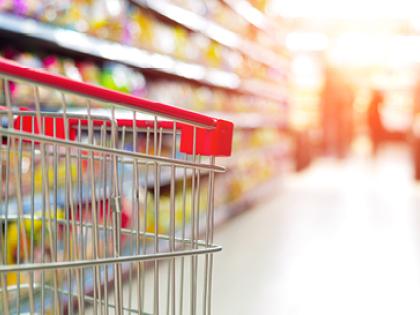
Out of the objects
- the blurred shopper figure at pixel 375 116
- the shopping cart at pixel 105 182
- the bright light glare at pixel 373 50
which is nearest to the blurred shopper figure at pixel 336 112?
the blurred shopper figure at pixel 375 116

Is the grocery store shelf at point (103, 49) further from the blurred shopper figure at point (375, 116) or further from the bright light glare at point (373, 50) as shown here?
the bright light glare at point (373, 50)

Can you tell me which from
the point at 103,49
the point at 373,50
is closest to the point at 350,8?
the point at 373,50

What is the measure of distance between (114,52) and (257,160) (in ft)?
10.7

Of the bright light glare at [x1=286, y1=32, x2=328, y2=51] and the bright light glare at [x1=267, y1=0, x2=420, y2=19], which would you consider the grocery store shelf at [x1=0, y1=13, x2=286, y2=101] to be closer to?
the bright light glare at [x1=267, y1=0, x2=420, y2=19]

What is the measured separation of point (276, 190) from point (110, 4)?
420 centimetres

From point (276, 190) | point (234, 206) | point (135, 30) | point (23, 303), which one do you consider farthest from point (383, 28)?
point (23, 303)

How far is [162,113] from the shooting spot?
109 centimetres

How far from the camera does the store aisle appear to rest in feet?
9.36

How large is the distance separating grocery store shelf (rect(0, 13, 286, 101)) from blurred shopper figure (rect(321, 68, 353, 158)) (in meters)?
6.33

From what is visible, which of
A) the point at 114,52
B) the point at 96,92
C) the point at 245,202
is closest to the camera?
the point at 96,92

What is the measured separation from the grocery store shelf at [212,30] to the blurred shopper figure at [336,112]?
460 centimetres

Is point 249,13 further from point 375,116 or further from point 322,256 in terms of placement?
point 375,116

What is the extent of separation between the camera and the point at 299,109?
12.4 metres

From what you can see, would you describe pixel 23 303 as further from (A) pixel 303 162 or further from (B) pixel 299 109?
(B) pixel 299 109
